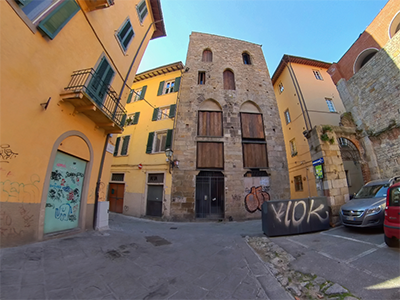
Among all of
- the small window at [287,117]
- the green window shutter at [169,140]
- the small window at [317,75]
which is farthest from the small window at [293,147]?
the green window shutter at [169,140]

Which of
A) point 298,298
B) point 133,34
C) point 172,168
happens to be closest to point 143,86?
point 133,34

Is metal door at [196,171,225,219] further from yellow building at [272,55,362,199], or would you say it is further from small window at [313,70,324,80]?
small window at [313,70,324,80]

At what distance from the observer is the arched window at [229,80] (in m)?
14.1

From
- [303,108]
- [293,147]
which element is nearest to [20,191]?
[303,108]

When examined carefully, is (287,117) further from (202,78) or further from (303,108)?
(202,78)

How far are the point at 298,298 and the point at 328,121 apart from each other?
16629mm

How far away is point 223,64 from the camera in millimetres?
14781

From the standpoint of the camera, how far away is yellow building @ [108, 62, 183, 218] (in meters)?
11.1

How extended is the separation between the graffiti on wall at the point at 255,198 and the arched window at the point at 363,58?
12219mm

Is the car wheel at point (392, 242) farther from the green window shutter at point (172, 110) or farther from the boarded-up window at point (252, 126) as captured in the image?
the green window shutter at point (172, 110)

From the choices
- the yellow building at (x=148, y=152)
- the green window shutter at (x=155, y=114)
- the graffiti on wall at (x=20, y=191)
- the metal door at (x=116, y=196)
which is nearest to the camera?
the graffiti on wall at (x=20, y=191)

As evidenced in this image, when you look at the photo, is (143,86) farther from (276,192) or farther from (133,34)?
(276,192)

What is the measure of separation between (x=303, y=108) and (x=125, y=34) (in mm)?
14882

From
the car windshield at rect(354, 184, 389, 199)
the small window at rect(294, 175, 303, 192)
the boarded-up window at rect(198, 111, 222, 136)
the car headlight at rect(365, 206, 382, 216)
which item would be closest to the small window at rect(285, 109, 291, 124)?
the small window at rect(294, 175, 303, 192)
